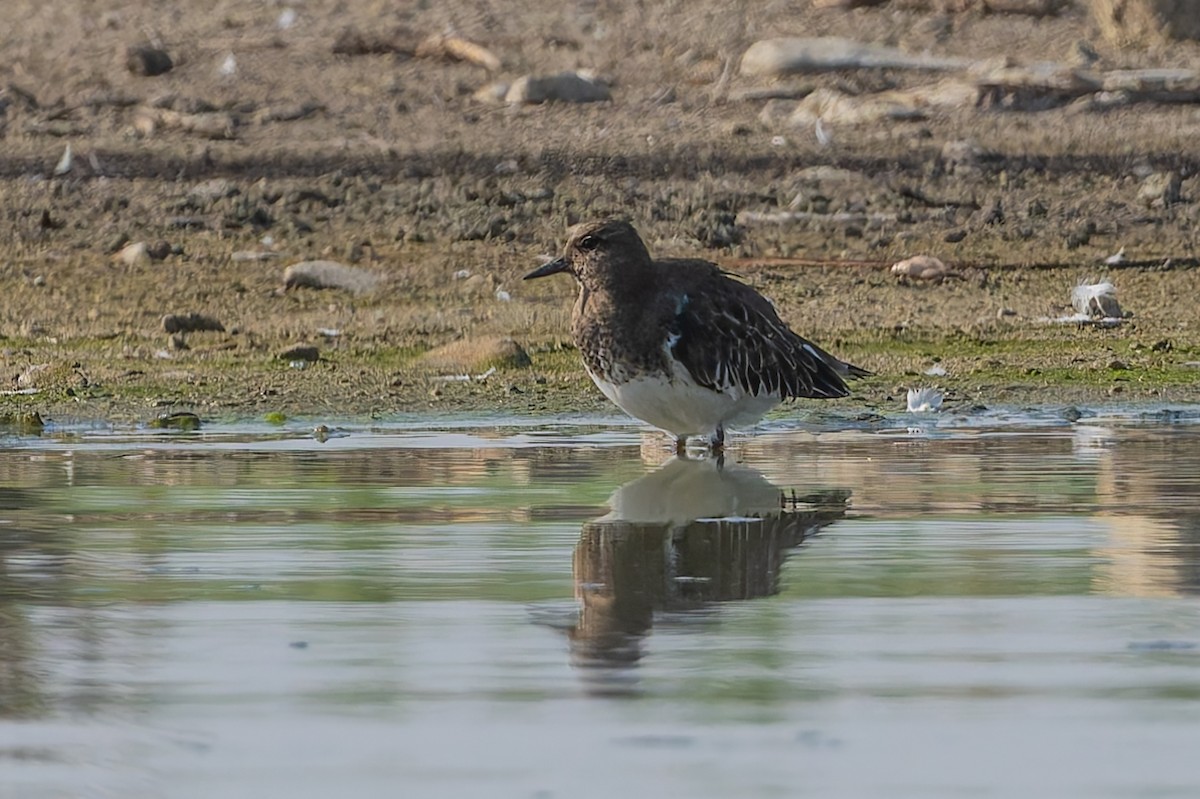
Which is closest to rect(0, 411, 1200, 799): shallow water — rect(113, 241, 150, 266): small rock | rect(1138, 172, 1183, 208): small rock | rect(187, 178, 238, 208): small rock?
rect(113, 241, 150, 266): small rock

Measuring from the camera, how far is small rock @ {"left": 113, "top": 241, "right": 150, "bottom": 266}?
46.8 feet

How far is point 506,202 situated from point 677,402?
600 cm

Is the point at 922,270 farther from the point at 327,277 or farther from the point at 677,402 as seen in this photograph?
the point at 677,402

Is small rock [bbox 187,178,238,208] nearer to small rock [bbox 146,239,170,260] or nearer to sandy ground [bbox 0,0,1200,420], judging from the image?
sandy ground [bbox 0,0,1200,420]

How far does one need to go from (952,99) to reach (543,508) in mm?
9536

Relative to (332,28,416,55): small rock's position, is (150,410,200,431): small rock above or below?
below

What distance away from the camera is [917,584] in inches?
252

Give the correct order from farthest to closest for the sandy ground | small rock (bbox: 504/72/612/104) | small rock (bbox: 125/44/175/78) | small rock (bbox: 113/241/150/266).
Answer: small rock (bbox: 125/44/175/78) → small rock (bbox: 504/72/612/104) → small rock (bbox: 113/241/150/266) → the sandy ground

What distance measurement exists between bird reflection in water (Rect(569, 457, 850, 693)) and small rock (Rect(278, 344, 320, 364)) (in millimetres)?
3408

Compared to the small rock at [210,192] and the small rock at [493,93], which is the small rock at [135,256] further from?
the small rock at [493,93]

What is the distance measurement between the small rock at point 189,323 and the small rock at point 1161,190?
18.5 ft

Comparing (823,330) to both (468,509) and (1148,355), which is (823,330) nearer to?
(1148,355)

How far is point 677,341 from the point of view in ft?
31.0

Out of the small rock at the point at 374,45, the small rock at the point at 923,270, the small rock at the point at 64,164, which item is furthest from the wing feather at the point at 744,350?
the small rock at the point at 374,45
